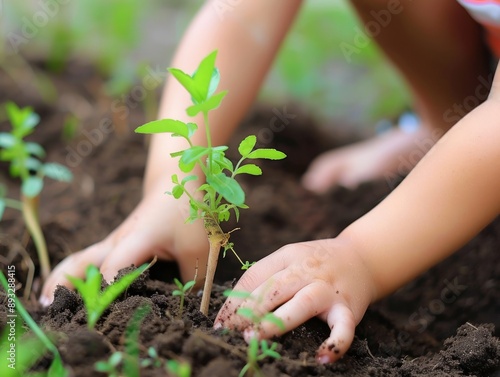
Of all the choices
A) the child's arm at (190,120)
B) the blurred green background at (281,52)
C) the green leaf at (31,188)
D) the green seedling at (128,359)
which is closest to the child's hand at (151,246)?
the child's arm at (190,120)

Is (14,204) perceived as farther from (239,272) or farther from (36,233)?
(239,272)

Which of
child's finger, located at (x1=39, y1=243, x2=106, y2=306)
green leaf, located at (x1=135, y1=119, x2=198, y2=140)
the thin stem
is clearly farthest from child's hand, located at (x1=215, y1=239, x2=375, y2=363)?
the thin stem

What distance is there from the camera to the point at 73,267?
1312mm

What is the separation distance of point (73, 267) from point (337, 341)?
0.58 metres

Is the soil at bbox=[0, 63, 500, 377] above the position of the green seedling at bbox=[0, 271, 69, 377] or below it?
below

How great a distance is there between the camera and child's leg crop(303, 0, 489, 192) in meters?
1.69

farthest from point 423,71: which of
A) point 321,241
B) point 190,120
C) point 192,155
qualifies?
point 192,155

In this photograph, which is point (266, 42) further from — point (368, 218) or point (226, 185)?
point (226, 185)

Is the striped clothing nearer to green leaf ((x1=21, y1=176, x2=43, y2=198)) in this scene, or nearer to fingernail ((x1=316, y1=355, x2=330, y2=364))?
fingernail ((x1=316, y1=355, x2=330, y2=364))

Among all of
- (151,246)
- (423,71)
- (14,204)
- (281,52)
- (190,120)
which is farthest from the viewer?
(281,52)

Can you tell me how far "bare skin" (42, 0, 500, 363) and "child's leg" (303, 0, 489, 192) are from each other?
1.06ft

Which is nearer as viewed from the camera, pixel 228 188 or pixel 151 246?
pixel 228 188

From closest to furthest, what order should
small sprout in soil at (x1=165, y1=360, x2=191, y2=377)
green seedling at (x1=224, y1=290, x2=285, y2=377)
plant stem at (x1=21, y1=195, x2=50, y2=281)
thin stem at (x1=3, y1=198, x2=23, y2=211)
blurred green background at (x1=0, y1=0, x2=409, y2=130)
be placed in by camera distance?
small sprout in soil at (x1=165, y1=360, x2=191, y2=377), green seedling at (x1=224, y1=290, x2=285, y2=377), plant stem at (x1=21, y1=195, x2=50, y2=281), thin stem at (x1=3, y1=198, x2=23, y2=211), blurred green background at (x1=0, y1=0, x2=409, y2=130)

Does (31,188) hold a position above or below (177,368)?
above
